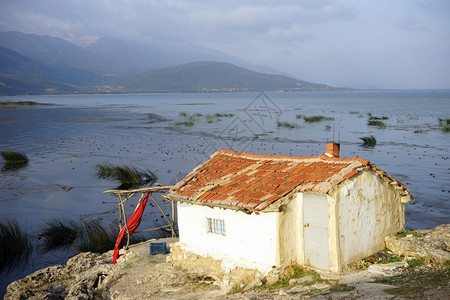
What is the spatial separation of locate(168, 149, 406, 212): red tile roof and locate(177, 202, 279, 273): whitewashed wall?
1.45 ft

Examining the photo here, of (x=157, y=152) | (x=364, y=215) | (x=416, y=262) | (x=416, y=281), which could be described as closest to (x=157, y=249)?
(x=364, y=215)

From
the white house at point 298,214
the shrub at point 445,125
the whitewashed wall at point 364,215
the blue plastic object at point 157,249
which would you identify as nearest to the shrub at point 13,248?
the blue plastic object at point 157,249

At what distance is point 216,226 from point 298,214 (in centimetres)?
282

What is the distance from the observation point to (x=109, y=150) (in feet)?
144

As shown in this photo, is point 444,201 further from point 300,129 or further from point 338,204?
point 300,129

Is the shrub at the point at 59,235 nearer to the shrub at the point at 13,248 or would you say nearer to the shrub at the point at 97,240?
the shrub at the point at 97,240

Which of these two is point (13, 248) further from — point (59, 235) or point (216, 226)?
point (216, 226)

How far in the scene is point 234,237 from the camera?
13453mm

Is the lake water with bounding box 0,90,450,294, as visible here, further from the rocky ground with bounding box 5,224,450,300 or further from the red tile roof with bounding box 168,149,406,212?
the red tile roof with bounding box 168,149,406,212

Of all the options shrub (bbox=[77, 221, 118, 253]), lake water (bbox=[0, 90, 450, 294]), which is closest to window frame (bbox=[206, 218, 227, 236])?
shrub (bbox=[77, 221, 118, 253])

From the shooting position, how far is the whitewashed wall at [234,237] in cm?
1253

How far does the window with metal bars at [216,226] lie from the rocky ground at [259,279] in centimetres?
140

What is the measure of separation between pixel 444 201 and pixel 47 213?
21.4 m

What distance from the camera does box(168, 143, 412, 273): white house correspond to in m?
12.2
